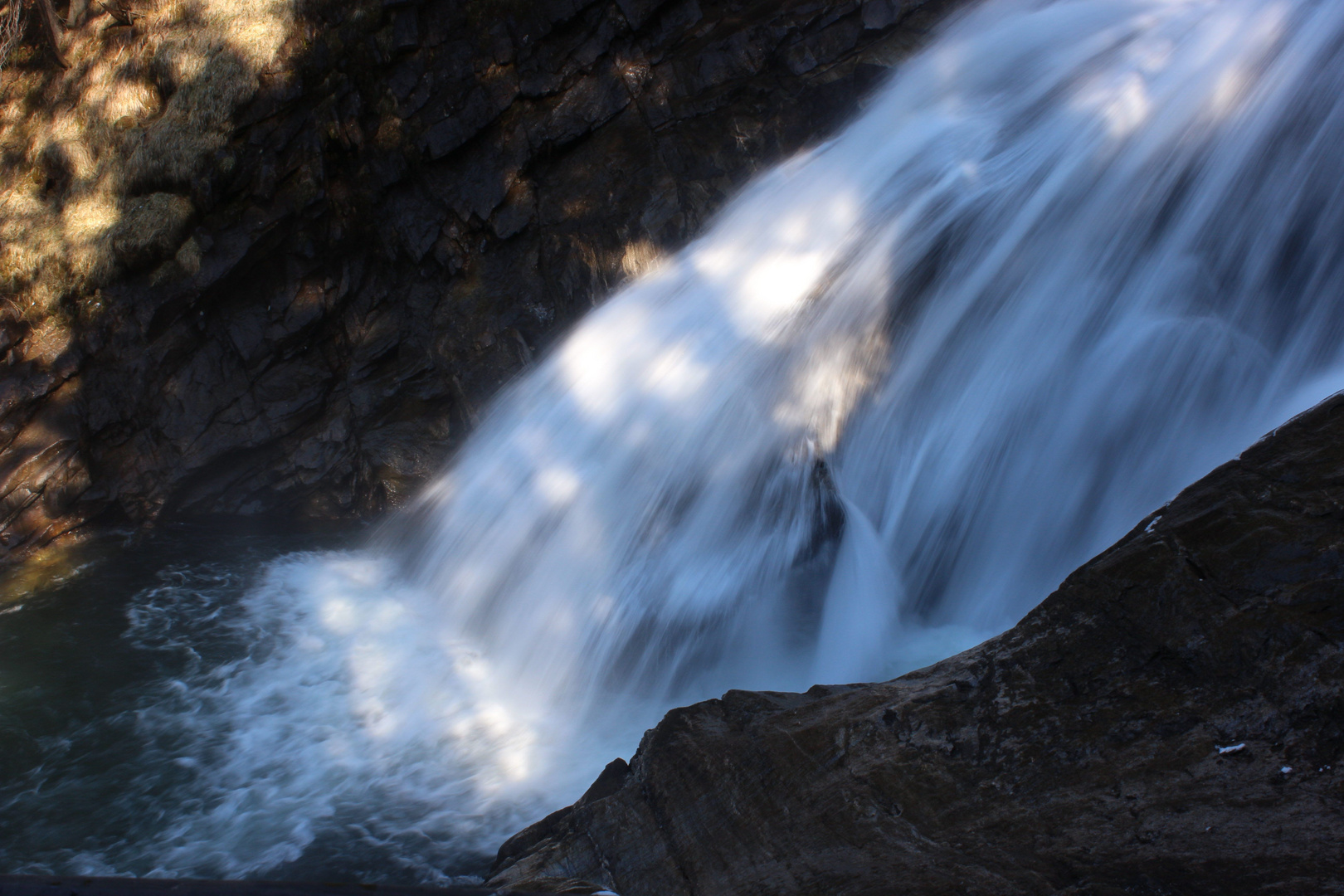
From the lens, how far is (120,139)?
9414 mm

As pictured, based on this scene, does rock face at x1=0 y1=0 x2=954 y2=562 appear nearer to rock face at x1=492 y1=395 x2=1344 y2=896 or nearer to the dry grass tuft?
the dry grass tuft

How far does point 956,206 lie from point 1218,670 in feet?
14.6

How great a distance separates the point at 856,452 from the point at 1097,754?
3.21 m

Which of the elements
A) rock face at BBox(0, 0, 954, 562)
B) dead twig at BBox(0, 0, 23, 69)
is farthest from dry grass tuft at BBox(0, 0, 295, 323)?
dead twig at BBox(0, 0, 23, 69)

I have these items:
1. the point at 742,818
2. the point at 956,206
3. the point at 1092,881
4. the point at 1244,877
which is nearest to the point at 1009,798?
the point at 1092,881

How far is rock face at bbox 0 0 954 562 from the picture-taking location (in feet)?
29.1

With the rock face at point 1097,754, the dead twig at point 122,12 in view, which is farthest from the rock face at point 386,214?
the rock face at point 1097,754

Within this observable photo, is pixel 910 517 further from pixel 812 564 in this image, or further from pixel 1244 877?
pixel 1244 877

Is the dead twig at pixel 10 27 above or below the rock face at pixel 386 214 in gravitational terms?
above

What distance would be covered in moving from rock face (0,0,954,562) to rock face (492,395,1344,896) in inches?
243

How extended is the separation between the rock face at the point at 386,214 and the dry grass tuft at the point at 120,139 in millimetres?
51

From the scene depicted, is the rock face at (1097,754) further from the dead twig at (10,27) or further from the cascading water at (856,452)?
the dead twig at (10,27)

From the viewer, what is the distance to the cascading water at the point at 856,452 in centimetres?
523

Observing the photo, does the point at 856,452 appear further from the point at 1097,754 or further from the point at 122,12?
the point at 122,12
